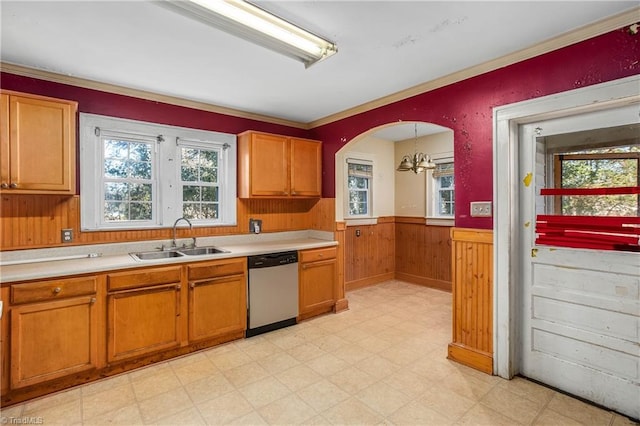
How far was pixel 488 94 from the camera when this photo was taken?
2.67 meters

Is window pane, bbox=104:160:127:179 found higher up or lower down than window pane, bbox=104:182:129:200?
higher up

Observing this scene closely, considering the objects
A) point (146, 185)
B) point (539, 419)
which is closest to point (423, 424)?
point (539, 419)

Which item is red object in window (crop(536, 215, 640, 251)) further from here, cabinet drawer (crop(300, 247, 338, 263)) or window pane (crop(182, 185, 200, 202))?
window pane (crop(182, 185, 200, 202))

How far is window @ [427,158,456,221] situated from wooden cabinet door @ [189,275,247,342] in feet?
11.2

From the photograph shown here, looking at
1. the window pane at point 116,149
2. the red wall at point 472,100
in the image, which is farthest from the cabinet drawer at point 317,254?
the window pane at point 116,149

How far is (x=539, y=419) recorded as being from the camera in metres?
2.09

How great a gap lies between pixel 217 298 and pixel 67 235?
148 cm

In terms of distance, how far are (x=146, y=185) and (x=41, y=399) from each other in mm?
2017

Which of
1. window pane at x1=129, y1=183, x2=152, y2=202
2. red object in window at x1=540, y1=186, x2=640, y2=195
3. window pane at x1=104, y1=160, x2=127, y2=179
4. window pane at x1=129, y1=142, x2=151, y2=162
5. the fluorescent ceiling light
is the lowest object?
red object in window at x1=540, y1=186, x2=640, y2=195

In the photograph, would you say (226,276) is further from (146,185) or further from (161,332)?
(146,185)

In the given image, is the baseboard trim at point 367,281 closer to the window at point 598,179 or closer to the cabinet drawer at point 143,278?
the cabinet drawer at point 143,278

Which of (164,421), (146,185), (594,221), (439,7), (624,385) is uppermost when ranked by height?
(439,7)

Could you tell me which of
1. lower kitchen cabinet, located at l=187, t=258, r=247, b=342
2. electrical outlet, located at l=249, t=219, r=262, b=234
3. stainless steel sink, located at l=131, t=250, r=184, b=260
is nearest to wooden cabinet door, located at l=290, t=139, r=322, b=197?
electrical outlet, located at l=249, t=219, r=262, b=234

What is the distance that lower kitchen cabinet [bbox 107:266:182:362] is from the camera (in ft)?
8.63
